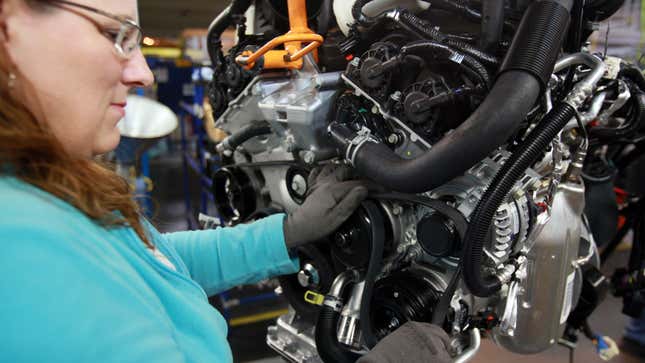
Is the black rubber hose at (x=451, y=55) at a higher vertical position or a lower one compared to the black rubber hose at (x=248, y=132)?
higher

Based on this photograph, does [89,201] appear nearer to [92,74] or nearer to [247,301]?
[92,74]

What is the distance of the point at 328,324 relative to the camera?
1.49m

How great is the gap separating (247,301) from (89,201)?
272 centimetres

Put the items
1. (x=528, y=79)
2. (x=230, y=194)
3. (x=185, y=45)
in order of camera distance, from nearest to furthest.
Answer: (x=528, y=79)
(x=230, y=194)
(x=185, y=45)

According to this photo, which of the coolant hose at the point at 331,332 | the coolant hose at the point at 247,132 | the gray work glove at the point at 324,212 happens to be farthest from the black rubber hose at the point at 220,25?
the coolant hose at the point at 331,332

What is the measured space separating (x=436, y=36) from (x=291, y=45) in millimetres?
601

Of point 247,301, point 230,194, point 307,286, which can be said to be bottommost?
point 247,301

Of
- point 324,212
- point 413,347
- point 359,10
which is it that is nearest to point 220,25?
point 359,10

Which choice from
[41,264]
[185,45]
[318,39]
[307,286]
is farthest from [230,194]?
[185,45]

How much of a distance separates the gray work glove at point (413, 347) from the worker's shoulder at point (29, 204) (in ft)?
2.55

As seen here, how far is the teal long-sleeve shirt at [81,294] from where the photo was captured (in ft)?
1.91

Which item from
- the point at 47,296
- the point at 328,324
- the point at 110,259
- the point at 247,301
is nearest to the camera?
the point at 47,296

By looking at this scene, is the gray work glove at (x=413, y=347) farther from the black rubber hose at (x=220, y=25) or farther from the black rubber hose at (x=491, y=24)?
the black rubber hose at (x=220, y=25)

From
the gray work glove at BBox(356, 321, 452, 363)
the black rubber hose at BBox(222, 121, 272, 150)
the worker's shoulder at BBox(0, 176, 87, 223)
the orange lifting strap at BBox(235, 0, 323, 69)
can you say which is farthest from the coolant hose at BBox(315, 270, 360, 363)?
the worker's shoulder at BBox(0, 176, 87, 223)
